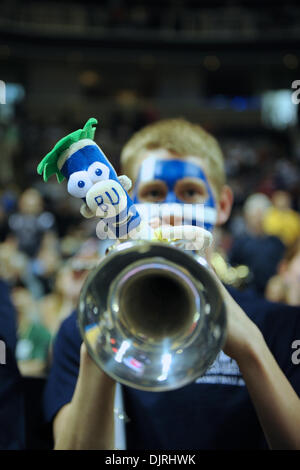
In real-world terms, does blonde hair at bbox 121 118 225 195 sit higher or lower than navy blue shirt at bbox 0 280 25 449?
higher

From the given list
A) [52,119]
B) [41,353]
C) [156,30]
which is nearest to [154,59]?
[156,30]

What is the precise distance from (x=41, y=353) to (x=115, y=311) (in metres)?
2.39

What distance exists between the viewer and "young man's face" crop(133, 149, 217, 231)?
1.48 metres

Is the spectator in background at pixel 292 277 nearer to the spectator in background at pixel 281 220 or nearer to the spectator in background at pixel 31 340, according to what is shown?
the spectator in background at pixel 31 340

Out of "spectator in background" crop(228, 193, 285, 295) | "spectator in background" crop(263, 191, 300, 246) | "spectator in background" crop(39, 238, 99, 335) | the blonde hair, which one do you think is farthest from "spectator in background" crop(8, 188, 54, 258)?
the blonde hair

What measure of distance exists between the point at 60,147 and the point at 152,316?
0.45 meters

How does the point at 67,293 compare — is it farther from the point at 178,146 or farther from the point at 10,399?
the point at 178,146

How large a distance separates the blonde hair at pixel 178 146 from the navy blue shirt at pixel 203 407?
1.58ft

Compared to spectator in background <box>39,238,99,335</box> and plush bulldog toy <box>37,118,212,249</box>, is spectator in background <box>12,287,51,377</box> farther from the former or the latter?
plush bulldog toy <box>37,118,212,249</box>

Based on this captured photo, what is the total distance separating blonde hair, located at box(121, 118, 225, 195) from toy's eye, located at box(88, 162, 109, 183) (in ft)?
1.51

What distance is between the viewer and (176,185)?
1.49 metres

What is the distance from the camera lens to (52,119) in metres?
13.9
